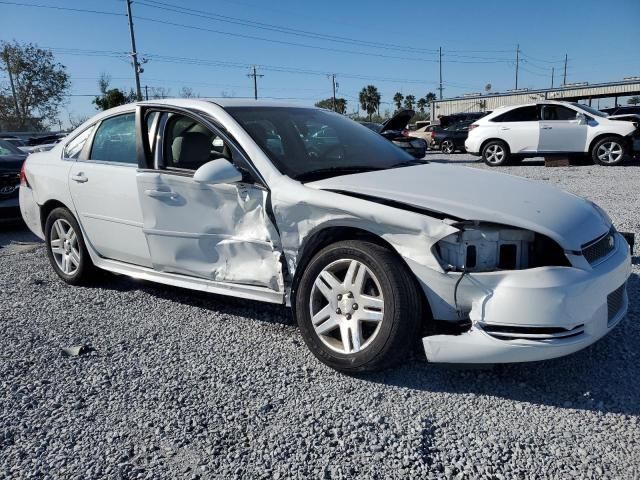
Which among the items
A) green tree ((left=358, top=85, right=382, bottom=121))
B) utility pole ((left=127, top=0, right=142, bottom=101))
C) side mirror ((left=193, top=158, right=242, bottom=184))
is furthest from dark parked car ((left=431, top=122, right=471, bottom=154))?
green tree ((left=358, top=85, right=382, bottom=121))

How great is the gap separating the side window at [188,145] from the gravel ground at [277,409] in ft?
3.70

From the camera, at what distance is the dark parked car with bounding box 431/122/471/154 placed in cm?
2055

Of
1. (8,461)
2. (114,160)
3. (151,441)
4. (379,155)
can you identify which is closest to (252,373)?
(151,441)

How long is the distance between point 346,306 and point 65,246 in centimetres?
302

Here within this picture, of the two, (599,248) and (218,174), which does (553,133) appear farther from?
(218,174)

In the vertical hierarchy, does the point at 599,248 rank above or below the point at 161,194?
below

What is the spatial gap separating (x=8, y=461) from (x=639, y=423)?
9.10 ft

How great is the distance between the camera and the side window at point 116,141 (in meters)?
3.98

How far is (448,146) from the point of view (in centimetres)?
2106

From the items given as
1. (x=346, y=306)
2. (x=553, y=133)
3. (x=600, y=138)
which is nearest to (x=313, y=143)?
(x=346, y=306)

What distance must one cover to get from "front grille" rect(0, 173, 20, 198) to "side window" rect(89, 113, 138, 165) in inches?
162

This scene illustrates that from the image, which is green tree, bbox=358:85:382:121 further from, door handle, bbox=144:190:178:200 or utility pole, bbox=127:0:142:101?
door handle, bbox=144:190:178:200

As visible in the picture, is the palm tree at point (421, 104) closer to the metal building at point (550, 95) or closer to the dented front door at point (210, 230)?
the metal building at point (550, 95)

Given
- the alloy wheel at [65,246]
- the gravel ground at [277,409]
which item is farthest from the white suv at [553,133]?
the alloy wheel at [65,246]
